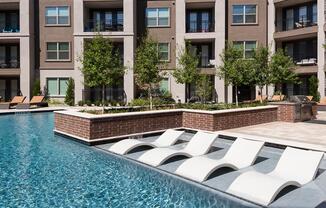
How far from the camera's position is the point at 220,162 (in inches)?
347

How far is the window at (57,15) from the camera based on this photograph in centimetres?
3500

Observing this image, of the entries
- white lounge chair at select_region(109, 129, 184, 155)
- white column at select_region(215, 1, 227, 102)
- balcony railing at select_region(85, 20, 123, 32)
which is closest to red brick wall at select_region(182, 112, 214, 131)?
white lounge chair at select_region(109, 129, 184, 155)

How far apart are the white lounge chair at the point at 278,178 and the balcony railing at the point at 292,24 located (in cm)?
2830

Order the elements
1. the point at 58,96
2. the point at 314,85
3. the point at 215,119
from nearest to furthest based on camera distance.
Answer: the point at 215,119, the point at 314,85, the point at 58,96

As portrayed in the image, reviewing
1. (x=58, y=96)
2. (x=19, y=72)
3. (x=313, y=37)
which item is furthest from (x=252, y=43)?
(x=19, y=72)

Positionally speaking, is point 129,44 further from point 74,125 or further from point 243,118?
point 74,125

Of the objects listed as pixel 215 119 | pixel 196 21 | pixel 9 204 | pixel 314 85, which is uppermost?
pixel 196 21

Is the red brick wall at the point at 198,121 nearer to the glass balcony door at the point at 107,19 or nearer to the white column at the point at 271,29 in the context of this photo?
the white column at the point at 271,29

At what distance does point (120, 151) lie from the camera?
11398mm

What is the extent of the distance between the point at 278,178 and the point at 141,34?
29016mm

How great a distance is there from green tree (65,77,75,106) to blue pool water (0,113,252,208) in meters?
21.1

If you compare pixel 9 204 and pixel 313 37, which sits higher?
pixel 313 37

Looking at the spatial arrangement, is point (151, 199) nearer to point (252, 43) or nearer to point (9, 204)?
point (9, 204)

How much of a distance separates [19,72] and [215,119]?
26.3 m
